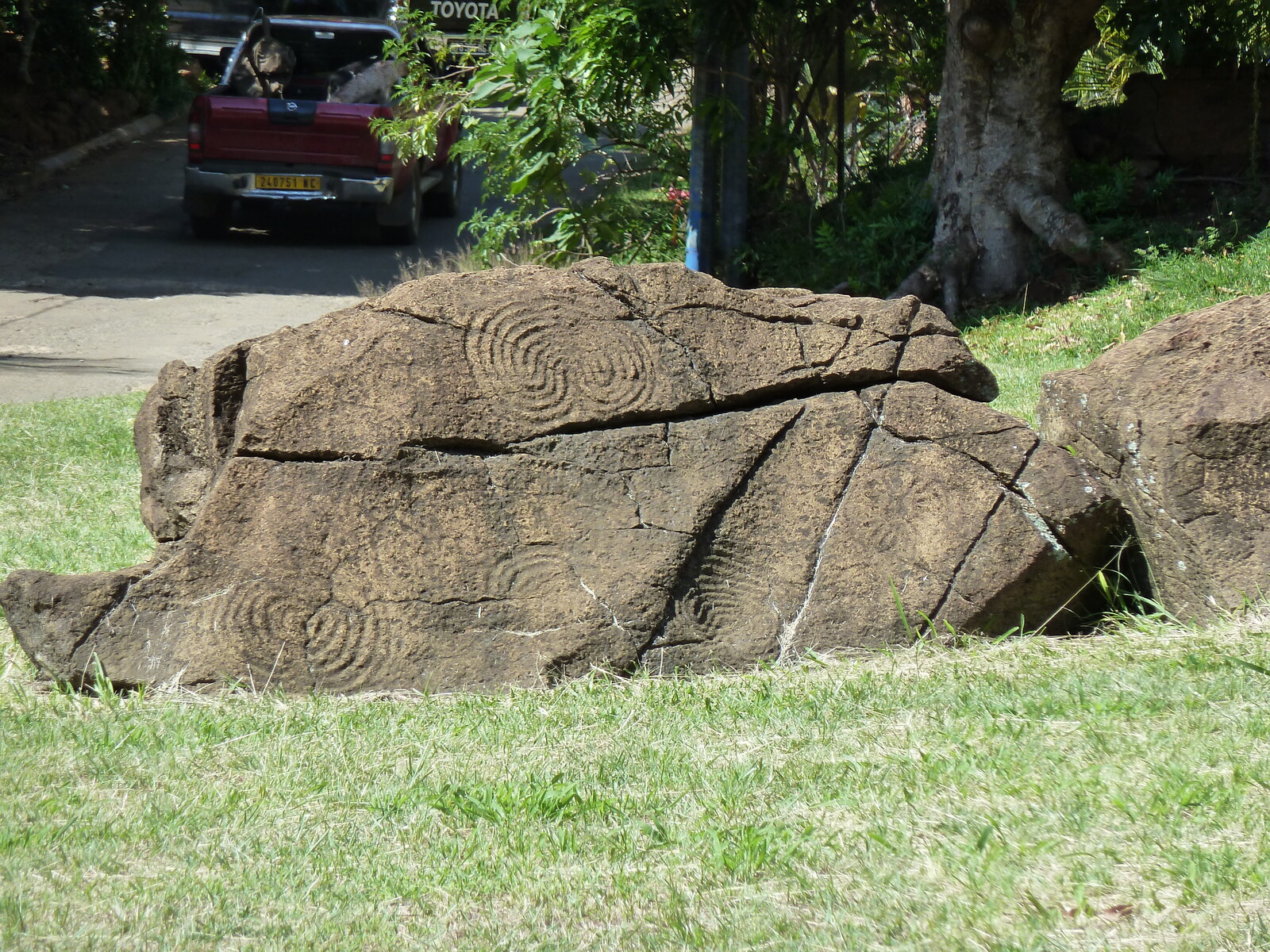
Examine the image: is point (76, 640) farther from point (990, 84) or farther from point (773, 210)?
point (773, 210)

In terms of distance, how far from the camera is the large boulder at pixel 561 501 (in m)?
3.86

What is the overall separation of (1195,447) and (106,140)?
20.4 m

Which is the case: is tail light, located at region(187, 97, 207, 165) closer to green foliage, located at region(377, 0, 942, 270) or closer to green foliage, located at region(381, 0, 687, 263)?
green foliage, located at region(377, 0, 942, 270)

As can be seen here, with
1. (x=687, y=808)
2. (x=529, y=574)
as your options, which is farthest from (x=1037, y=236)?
(x=687, y=808)

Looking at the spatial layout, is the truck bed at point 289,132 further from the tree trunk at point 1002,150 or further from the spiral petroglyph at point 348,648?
the spiral petroglyph at point 348,648

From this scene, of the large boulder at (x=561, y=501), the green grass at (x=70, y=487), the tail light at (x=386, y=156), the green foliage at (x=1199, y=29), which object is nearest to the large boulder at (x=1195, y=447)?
the large boulder at (x=561, y=501)

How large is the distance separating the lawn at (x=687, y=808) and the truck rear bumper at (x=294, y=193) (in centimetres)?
1029

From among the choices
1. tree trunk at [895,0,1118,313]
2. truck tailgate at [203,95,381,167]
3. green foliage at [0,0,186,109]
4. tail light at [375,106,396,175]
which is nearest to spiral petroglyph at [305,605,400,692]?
tree trunk at [895,0,1118,313]

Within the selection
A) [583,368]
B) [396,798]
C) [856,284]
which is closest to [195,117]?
[856,284]

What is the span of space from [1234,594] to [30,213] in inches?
611

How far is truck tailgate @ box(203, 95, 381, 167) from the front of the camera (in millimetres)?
13438

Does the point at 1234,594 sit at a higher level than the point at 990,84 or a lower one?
lower

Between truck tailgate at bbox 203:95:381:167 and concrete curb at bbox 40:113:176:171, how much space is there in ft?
19.2

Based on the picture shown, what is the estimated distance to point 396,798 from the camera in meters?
3.04
